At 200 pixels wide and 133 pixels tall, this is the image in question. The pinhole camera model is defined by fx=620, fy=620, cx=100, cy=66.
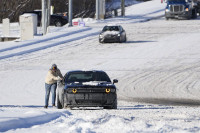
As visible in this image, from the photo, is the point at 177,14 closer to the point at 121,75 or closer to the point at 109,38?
the point at 109,38

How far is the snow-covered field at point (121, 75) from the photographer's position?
11477 mm

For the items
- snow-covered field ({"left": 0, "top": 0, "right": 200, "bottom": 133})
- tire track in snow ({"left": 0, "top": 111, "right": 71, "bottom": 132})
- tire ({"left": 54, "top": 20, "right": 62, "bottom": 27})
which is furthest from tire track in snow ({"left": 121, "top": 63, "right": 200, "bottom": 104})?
tire ({"left": 54, "top": 20, "right": 62, "bottom": 27})

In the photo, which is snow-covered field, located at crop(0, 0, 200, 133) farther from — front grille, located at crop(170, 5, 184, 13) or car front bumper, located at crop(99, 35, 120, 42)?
front grille, located at crop(170, 5, 184, 13)

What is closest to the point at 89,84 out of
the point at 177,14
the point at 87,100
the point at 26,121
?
the point at 87,100

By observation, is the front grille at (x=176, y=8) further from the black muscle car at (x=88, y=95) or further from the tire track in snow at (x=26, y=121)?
the tire track in snow at (x=26, y=121)

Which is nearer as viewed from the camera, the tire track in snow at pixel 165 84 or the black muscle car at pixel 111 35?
the tire track in snow at pixel 165 84

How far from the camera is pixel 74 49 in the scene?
40031mm

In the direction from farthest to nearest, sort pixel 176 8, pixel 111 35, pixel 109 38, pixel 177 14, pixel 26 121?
pixel 177 14, pixel 176 8, pixel 109 38, pixel 111 35, pixel 26 121

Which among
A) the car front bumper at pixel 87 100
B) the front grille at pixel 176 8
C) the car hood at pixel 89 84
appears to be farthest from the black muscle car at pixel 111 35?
the car front bumper at pixel 87 100

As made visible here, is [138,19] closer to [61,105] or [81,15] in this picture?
[81,15]

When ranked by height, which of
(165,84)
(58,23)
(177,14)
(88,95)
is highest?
(177,14)

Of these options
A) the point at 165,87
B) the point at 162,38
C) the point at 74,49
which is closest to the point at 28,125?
the point at 165,87

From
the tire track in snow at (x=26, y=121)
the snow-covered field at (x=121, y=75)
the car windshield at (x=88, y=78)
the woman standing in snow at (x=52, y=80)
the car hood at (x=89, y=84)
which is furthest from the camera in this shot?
the woman standing in snow at (x=52, y=80)

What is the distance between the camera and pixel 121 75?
96.7 ft
